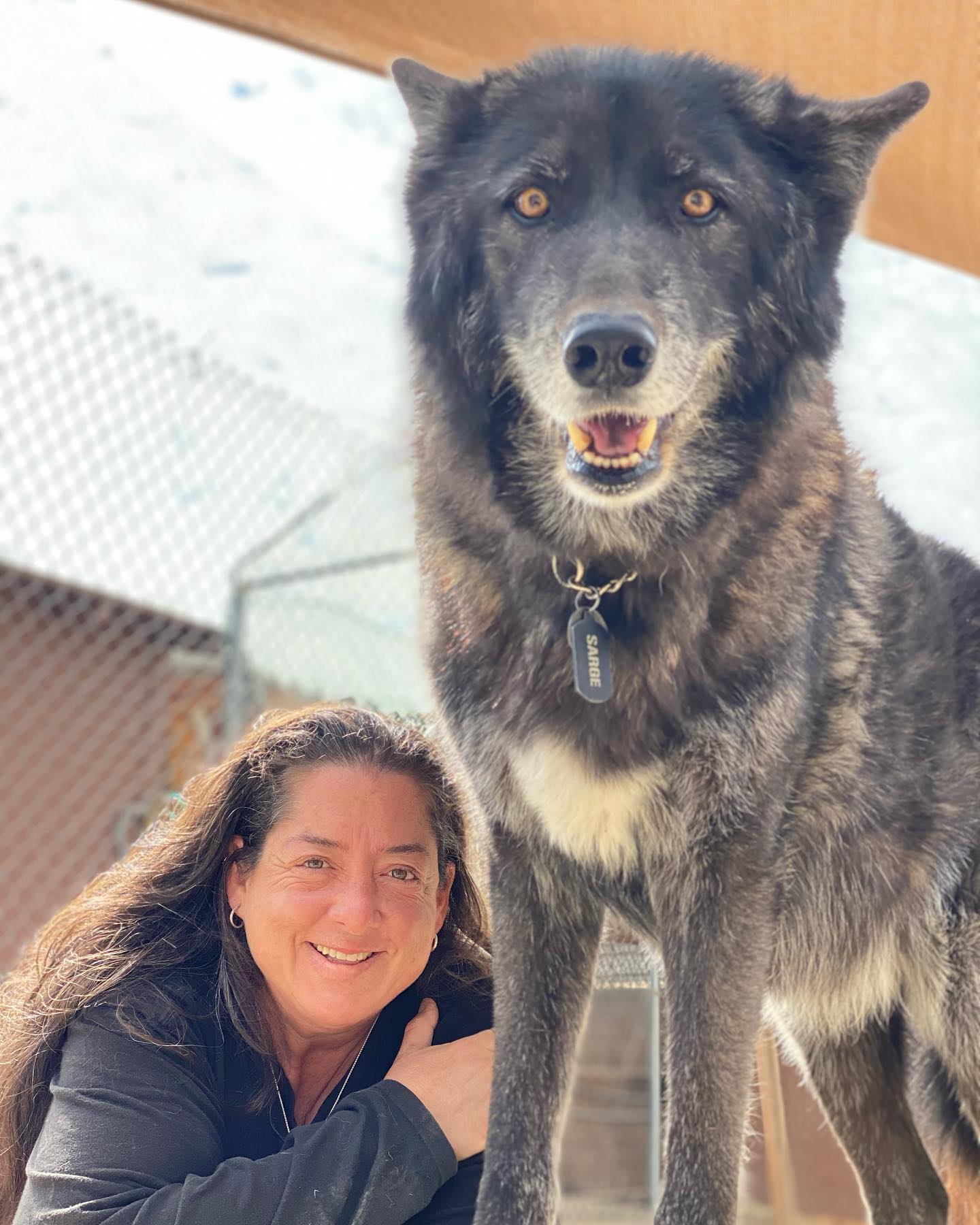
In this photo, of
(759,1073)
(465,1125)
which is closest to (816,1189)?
(759,1073)

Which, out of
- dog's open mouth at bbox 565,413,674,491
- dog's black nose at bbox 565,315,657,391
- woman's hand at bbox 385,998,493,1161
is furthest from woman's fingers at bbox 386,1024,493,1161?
dog's black nose at bbox 565,315,657,391

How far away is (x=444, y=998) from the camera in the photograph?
2.37m

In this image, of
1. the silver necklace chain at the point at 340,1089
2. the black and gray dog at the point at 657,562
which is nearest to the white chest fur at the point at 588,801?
the black and gray dog at the point at 657,562

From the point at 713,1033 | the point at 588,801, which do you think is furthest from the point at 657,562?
the point at 713,1033

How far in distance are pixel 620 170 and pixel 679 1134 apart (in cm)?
136

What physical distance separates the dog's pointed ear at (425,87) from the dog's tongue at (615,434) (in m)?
0.60

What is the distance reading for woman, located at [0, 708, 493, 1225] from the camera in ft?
5.98

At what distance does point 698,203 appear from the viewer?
1835mm

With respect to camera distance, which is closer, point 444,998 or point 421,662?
point 421,662

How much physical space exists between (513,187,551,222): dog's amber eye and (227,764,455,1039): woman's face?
3.21 ft

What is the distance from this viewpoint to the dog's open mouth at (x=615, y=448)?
178cm

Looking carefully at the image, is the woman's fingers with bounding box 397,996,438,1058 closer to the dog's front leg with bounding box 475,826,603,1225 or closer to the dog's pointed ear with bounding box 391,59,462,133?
the dog's front leg with bounding box 475,826,603,1225

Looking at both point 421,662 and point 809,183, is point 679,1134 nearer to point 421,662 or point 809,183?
point 421,662

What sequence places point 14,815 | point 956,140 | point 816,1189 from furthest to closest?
point 14,815 < point 816,1189 < point 956,140
